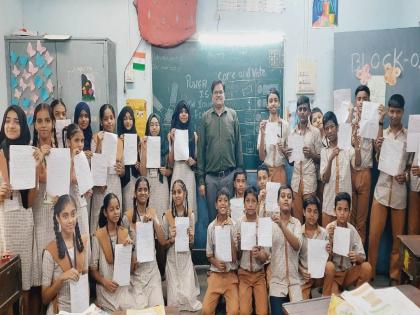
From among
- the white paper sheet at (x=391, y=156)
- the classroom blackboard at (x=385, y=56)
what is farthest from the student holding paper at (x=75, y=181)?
the classroom blackboard at (x=385, y=56)

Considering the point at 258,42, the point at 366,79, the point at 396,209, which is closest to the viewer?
the point at 396,209

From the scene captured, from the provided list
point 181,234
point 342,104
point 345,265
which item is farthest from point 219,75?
point 345,265

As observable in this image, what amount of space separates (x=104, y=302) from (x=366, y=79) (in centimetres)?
306

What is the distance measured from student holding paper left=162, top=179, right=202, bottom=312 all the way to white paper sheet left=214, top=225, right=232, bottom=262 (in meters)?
0.26

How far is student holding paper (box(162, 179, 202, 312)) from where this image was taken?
11.0 ft

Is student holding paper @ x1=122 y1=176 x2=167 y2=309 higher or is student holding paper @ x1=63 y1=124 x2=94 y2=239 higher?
student holding paper @ x1=63 y1=124 x2=94 y2=239

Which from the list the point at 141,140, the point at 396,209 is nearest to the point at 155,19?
the point at 141,140

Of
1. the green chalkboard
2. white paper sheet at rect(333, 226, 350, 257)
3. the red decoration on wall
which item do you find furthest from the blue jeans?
the red decoration on wall

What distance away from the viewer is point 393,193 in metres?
3.65

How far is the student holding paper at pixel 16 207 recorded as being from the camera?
2.64 metres

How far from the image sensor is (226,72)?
14.4 feet

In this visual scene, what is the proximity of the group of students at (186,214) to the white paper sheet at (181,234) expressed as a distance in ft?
0.16

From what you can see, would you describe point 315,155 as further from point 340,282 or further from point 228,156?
point 340,282

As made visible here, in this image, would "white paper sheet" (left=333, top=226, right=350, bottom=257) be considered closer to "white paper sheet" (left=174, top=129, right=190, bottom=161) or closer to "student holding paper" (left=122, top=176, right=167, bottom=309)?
"student holding paper" (left=122, top=176, right=167, bottom=309)
